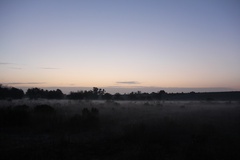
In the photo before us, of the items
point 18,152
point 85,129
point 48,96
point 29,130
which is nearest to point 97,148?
point 18,152

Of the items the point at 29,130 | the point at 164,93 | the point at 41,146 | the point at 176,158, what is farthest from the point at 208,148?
the point at 164,93

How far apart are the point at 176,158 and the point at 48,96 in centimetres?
10407

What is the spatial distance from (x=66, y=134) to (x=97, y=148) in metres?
3.77

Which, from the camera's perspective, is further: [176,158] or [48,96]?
[48,96]

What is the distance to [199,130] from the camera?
15.6 meters

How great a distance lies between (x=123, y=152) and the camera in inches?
449

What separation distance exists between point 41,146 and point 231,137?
10.5 meters

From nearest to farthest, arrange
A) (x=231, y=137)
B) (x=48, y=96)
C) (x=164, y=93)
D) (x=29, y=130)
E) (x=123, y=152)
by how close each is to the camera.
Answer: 1. (x=123, y=152)
2. (x=231, y=137)
3. (x=29, y=130)
4. (x=48, y=96)
5. (x=164, y=93)

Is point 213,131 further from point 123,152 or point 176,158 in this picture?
point 123,152

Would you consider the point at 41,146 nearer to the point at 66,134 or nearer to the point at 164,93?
the point at 66,134

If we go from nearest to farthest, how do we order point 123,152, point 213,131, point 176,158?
point 176,158
point 123,152
point 213,131

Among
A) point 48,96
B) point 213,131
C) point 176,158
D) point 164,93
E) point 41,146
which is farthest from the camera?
point 164,93

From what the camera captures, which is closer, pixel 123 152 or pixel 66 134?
pixel 123 152

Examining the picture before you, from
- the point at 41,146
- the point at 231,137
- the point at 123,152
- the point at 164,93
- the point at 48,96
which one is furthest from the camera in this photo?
the point at 164,93
